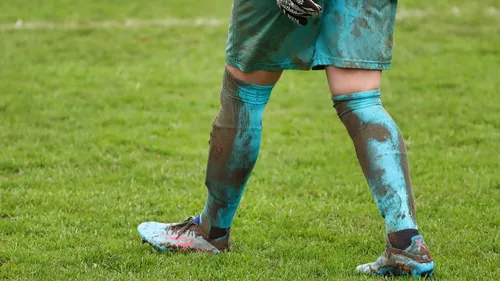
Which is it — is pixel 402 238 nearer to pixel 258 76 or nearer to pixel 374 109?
pixel 374 109

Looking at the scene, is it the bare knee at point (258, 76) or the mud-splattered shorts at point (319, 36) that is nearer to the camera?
the mud-splattered shorts at point (319, 36)

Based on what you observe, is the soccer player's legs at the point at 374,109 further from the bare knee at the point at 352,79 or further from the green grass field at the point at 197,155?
the green grass field at the point at 197,155

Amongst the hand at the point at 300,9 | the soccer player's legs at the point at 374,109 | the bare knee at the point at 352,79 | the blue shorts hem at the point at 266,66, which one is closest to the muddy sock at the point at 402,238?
the soccer player's legs at the point at 374,109

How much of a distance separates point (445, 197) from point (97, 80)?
497 cm

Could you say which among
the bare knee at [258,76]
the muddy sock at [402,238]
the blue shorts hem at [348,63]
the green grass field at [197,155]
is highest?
the blue shorts hem at [348,63]

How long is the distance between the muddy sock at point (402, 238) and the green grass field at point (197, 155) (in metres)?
0.30

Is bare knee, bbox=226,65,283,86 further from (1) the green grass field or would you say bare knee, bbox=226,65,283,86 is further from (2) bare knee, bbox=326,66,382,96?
(1) the green grass field

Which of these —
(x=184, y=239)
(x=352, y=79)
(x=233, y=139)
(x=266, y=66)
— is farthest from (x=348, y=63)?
(x=184, y=239)

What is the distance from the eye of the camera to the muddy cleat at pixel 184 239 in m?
4.22

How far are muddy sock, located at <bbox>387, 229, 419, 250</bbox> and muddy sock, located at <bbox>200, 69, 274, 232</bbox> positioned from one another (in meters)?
0.78

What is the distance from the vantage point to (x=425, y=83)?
30.1ft

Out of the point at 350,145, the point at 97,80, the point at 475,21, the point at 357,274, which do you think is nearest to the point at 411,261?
the point at 357,274

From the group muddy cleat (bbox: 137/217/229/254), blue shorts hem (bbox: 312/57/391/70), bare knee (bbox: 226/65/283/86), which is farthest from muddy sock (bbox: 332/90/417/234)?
muddy cleat (bbox: 137/217/229/254)

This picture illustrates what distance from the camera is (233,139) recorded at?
3992mm
